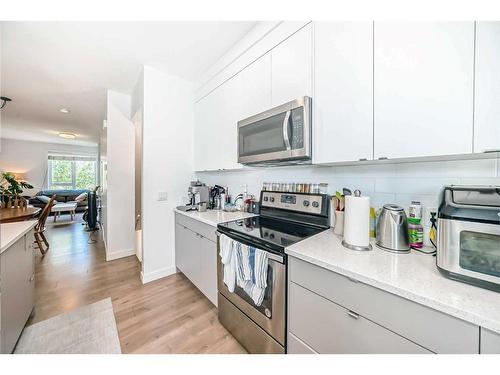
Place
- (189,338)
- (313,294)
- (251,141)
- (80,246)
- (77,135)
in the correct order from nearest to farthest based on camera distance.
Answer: (313,294)
(189,338)
(251,141)
(80,246)
(77,135)

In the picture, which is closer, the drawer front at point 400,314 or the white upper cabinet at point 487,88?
the drawer front at point 400,314

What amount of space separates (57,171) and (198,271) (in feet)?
28.1

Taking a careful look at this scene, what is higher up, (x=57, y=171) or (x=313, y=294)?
(x=57, y=171)

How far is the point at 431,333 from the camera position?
0.62 m

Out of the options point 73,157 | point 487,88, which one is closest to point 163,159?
point 487,88

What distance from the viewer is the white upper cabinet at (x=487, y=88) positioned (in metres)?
0.70

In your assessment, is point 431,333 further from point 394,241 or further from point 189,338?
point 189,338

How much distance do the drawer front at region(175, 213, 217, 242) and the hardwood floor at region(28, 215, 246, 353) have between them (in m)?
0.69

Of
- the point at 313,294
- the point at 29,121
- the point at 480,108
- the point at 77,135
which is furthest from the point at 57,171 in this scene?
the point at 480,108

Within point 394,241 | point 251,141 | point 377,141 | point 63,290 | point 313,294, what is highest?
point 251,141

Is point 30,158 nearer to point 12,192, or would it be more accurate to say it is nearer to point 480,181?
point 12,192

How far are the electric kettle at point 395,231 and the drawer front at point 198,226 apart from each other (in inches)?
46.8

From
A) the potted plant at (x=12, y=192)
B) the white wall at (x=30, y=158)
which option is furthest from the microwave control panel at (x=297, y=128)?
the white wall at (x=30, y=158)

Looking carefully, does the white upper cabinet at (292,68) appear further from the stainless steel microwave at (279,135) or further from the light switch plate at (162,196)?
the light switch plate at (162,196)
